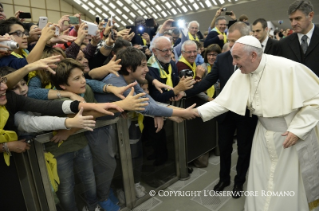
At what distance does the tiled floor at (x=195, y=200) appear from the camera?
2.49 meters

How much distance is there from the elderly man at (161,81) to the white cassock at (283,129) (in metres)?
0.74

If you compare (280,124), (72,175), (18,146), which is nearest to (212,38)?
(280,124)

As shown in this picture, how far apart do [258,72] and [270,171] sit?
932mm

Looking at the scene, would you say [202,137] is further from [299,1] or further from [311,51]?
[299,1]

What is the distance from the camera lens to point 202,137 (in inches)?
131

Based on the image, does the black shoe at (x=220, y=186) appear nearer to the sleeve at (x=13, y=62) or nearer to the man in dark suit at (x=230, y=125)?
the man in dark suit at (x=230, y=125)

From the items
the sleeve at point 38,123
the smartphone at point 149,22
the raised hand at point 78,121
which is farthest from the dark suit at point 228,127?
the smartphone at point 149,22

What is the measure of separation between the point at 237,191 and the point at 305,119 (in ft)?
4.33

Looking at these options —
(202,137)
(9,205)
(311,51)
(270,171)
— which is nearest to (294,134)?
(270,171)

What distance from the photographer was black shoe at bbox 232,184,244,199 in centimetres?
262

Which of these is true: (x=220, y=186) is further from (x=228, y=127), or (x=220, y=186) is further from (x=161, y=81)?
(x=161, y=81)

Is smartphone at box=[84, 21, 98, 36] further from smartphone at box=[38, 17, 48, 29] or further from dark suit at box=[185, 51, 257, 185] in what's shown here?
dark suit at box=[185, 51, 257, 185]

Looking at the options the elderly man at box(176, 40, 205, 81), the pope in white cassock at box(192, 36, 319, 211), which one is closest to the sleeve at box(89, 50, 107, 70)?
the elderly man at box(176, 40, 205, 81)

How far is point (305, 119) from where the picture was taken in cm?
178
